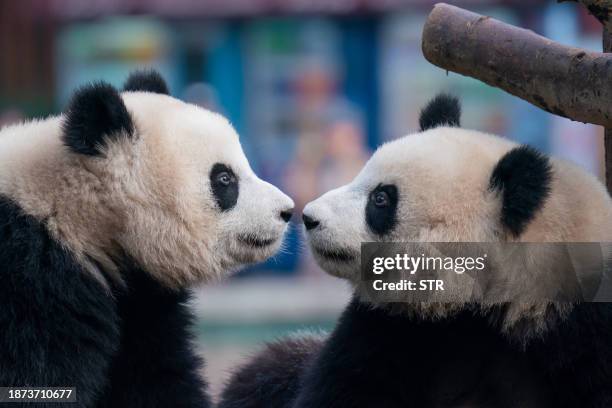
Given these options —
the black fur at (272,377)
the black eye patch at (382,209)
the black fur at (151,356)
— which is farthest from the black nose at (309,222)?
the black fur at (272,377)

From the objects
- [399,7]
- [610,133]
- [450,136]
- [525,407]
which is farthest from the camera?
[399,7]

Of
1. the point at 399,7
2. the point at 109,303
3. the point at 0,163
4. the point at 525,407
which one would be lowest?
the point at 525,407

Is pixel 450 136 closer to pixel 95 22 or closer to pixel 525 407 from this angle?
pixel 525 407

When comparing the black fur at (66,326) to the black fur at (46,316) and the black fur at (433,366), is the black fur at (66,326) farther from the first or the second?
the black fur at (433,366)

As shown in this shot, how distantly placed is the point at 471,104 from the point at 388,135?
1158 mm

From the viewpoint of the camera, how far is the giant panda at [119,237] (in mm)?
4520

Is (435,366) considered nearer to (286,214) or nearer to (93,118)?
(286,214)

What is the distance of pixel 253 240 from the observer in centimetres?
509

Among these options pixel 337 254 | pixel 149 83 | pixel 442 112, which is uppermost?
pixel 149 83

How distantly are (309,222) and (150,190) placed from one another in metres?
0.68

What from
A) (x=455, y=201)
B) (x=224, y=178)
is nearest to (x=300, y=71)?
(x=224, y=178)

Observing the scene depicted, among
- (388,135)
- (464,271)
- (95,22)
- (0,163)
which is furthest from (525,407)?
(95,22)

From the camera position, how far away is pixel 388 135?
15.1 m

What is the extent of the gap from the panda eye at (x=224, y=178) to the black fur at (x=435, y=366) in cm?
77
